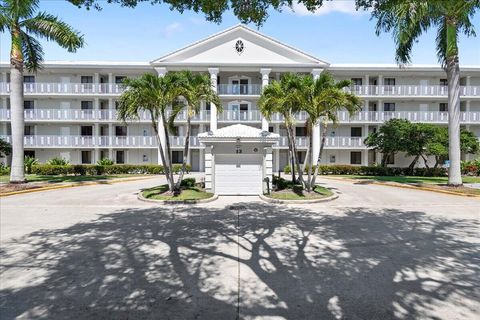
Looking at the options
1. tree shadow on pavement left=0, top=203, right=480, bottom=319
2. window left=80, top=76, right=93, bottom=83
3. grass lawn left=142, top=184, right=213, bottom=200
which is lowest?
tree shadow on pavement left=0, top=203, right=480, bottom=319

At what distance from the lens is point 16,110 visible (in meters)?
18.1

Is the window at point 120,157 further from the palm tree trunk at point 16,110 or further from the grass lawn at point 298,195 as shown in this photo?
the grass lawn at point 298,195

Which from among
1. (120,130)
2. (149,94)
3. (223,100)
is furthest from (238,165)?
(120,130)

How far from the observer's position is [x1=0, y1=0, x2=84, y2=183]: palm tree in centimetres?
1783

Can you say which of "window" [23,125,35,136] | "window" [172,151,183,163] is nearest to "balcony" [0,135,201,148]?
"window" [23,125,35,136]

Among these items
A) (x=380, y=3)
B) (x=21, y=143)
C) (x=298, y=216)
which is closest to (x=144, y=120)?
(x=21, y=143)

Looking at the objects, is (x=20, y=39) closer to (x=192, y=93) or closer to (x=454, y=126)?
(x=192, y=93)

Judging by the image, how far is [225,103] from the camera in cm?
3428

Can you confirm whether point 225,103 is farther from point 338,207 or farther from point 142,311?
point 142,311

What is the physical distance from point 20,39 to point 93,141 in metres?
15.9

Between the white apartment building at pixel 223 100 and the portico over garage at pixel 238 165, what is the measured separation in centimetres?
1544

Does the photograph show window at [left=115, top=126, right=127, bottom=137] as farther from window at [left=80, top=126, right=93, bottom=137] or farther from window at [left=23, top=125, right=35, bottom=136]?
window at [left=23, top=125, right=35, bottom=136]

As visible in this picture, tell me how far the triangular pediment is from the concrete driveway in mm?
23719

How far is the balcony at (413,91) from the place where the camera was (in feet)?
111
